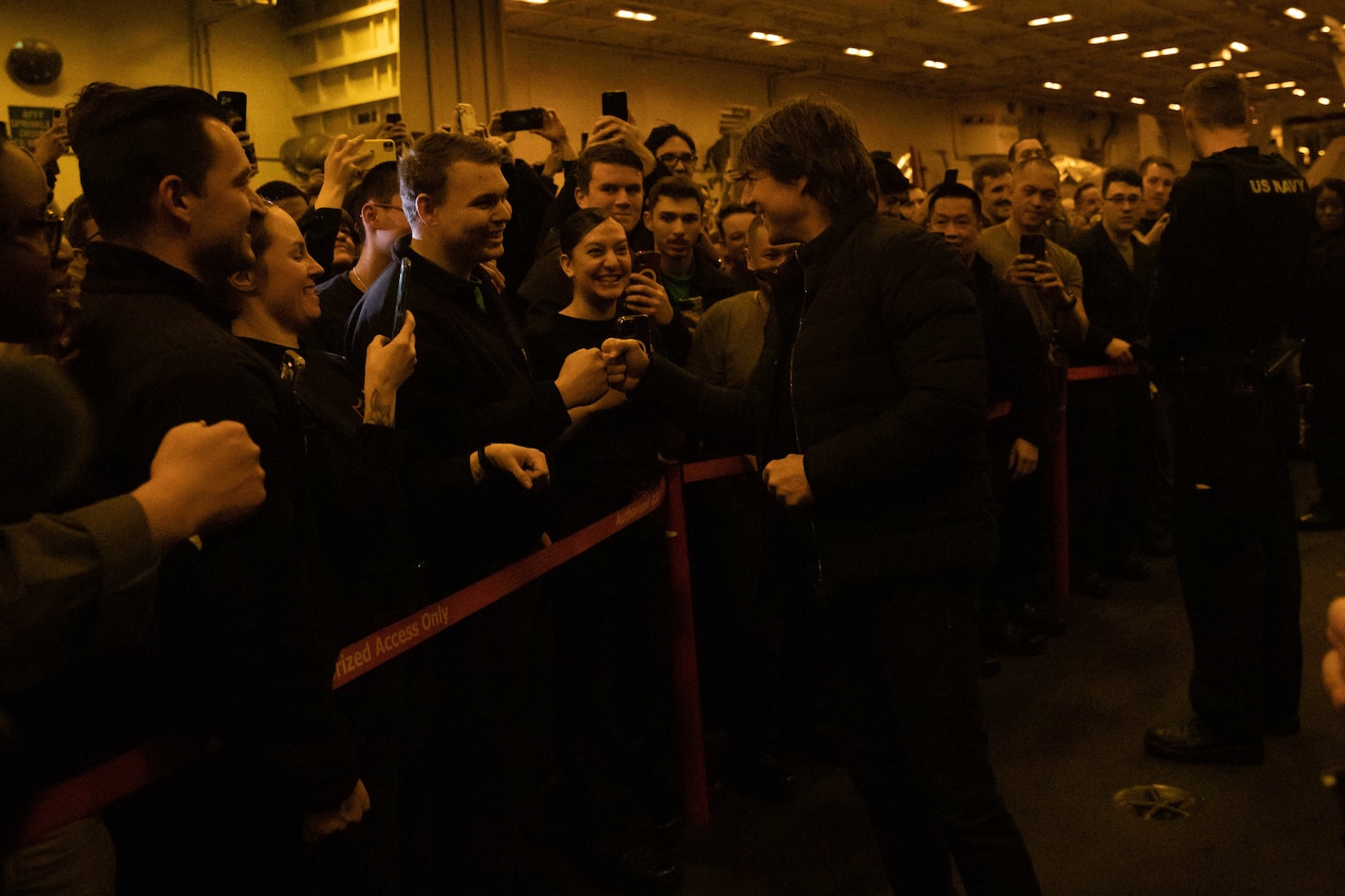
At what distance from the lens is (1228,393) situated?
3398 mm

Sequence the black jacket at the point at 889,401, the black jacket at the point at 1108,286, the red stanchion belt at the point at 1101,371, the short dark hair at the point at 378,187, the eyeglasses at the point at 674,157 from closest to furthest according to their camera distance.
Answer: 1. the black jacket at the point at 889,401
2. the short dark hair at the point at 378,187
3. the eyeglasses at the point at 674,157
4. the red stanchion belt at the point at 1101,371
5. the black jacket at the point at 1108,286

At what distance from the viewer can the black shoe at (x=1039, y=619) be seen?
481cm

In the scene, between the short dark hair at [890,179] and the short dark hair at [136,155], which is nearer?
the short dark hair at [136,155]

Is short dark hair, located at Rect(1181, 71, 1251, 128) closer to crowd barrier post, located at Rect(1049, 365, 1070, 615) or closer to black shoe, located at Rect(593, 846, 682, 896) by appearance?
crowd barrier post, located at Rect(1049, 365, 1070, 615)

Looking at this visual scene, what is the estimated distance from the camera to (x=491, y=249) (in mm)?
2768

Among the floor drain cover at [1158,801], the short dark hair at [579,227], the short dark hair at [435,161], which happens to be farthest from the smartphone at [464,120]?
the floor drain cover at [1158,801]

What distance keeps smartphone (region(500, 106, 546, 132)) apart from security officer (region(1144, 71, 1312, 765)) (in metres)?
2.49

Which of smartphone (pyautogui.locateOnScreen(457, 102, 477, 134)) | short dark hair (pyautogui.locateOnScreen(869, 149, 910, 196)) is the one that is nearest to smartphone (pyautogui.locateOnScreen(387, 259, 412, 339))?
smartphone (pyautogui.locateOnScreen(457, 102, 477, 134))

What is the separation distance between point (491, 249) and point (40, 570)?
5.62 ft

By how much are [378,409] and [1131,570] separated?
4609mm

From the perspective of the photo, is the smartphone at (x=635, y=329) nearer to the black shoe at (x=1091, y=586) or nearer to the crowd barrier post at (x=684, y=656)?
the crowd barrier post at (x=684, y=656)

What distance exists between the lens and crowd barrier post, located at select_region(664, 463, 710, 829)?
3240 mm

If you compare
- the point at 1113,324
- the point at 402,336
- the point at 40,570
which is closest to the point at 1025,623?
the point at 1113,324

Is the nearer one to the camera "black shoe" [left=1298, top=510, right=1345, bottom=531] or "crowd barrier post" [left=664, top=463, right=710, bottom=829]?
"crowd barrier post" [left=664, top=463, right=710, bottom=829]
